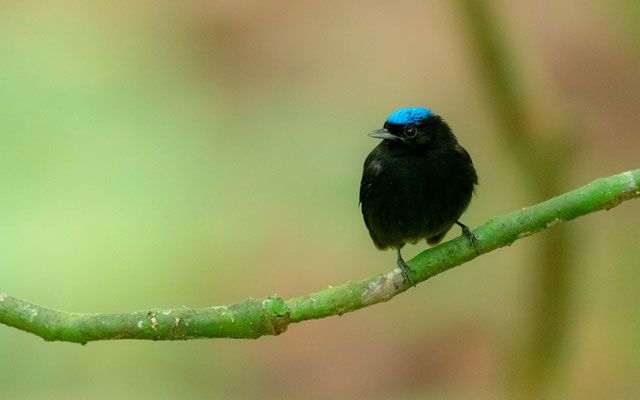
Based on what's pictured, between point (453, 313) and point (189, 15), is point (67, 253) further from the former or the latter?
point (453, 313)

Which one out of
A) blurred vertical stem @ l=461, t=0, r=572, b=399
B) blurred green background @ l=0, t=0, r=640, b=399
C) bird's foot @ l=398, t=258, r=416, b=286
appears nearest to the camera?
bird's foot @ l=398, t=258, r=416, b=286

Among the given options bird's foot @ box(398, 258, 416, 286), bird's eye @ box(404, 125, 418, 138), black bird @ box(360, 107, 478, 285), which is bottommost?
bird's foot @ box(398, 258, 416, 286)

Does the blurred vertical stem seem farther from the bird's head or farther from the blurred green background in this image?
the bird's head

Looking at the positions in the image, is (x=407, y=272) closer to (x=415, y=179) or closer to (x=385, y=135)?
(x=415, y=179)

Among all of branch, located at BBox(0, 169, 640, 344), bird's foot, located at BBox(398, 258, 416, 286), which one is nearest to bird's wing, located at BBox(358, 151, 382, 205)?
bird's foot, located at BBox(398, 258, 416, 286)

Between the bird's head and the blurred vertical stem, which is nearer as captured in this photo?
the bird's head

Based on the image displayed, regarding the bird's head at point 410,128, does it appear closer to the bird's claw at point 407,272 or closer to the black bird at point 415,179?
the black bird at point 415,179

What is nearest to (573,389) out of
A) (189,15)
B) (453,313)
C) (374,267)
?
(453,313)
